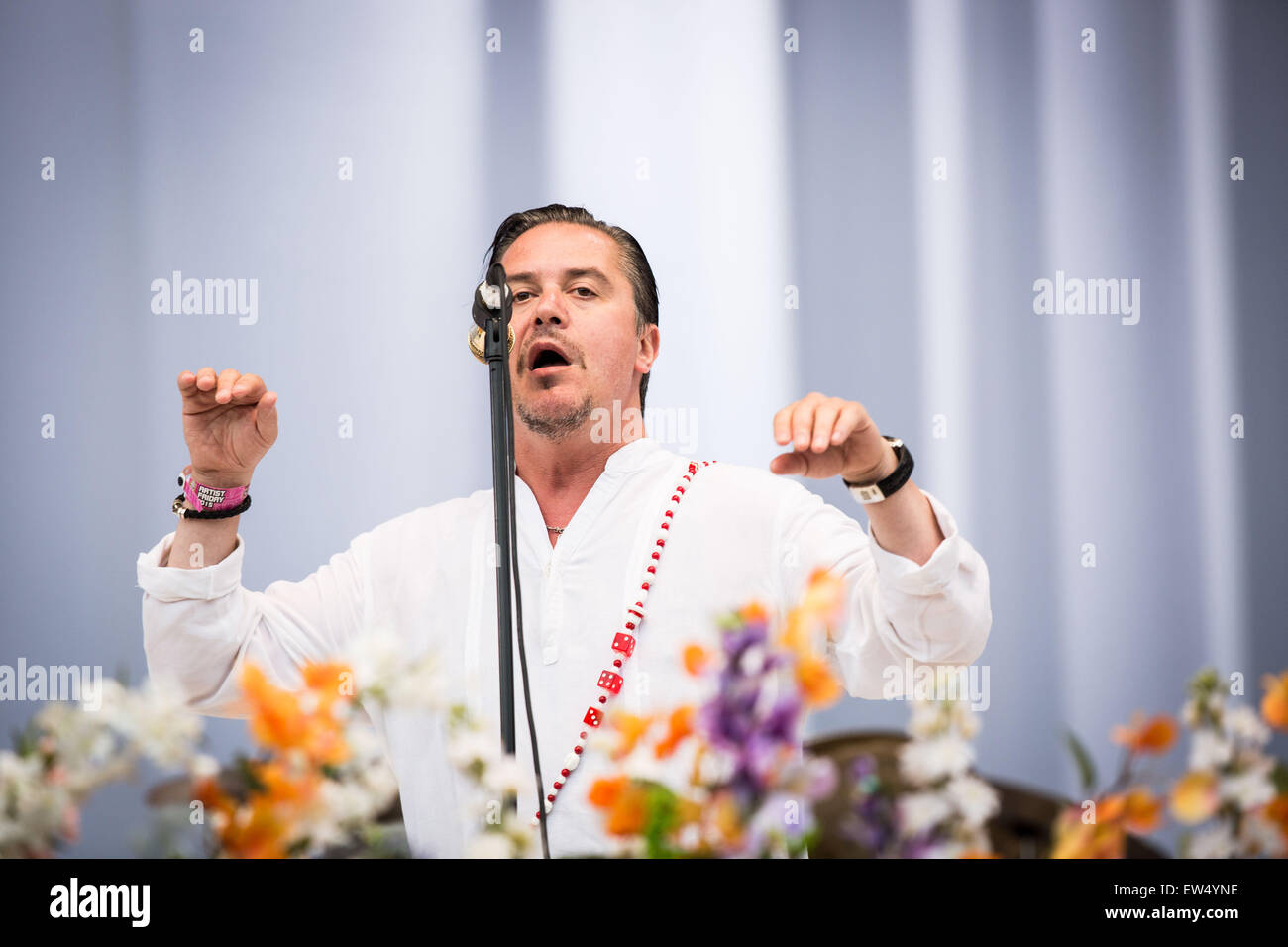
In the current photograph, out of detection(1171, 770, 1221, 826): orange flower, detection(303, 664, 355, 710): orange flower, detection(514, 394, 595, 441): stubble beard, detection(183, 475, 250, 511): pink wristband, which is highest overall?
detection(514, 394, 595, 441): stubble beard

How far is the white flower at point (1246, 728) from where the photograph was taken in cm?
72

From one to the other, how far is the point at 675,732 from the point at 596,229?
119 cm

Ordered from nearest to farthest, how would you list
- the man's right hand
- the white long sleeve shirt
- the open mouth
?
the man's right hand
the white long sleeve shirt
the open mouth

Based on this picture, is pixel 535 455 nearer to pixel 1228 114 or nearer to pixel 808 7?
pixel 808 7

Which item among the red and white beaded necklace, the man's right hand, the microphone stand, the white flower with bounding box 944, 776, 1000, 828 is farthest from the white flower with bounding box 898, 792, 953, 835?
the man's right hand

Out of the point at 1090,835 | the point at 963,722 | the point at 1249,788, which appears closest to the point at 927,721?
the point at 963,722

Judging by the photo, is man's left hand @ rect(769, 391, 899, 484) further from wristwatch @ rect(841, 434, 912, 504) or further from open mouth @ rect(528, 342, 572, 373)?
open mouth @ rect(528, 342, 572, 373)

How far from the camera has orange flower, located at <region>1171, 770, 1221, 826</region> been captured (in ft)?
2.34

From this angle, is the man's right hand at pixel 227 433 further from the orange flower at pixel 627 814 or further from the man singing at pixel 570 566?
the orange flower at pixel 627 814

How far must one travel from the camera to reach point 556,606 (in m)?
1.42

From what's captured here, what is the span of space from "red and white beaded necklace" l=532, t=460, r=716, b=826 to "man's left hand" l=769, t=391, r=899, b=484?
429 millimetres

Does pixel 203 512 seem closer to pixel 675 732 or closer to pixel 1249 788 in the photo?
pixel 675 732

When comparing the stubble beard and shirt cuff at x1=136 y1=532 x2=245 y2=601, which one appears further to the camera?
the stubble beard
